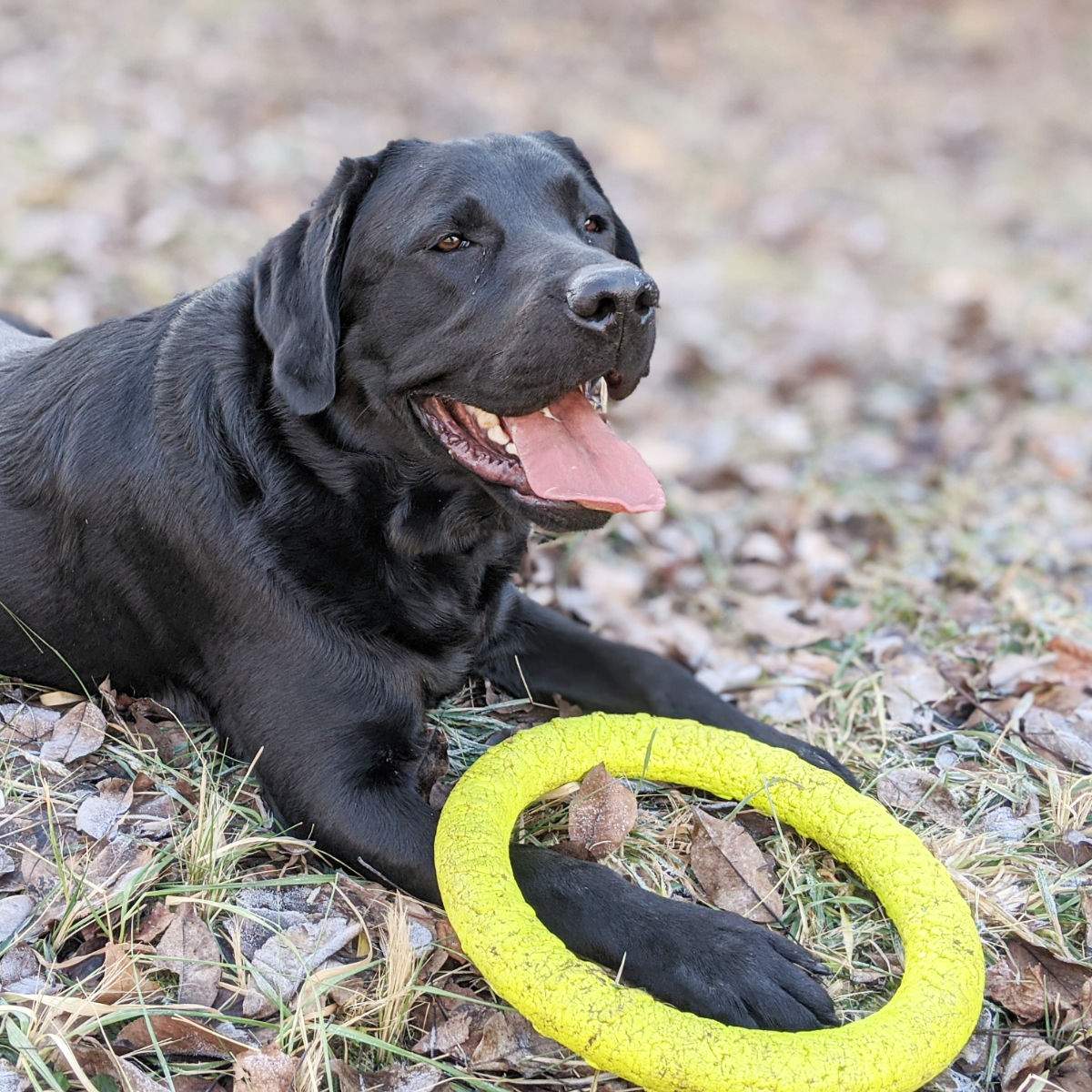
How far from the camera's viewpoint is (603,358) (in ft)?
8.67

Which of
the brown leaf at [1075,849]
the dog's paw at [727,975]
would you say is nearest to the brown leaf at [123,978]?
the dog's paw at [727,975]

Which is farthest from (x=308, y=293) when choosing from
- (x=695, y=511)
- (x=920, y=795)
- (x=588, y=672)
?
(x=695, y=511)

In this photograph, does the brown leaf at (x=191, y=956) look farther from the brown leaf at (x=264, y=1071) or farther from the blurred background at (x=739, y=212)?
the blurred background at (x=739, y=212)

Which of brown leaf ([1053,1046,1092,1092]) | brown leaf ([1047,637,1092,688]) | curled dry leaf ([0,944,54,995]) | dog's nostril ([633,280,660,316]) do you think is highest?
dog's nostril ([633,280,660,316])

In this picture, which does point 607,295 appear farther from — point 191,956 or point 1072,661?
point 1072,661

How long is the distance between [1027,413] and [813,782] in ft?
13.2

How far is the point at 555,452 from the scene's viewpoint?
9.08 feet

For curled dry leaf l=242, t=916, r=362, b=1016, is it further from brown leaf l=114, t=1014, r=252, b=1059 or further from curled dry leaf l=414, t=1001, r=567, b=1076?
curled dry leaf l=414, t=1001, r=567, b=1076

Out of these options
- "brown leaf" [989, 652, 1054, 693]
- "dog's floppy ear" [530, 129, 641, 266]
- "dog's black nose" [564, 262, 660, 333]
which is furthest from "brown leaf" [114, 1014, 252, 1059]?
"brown leaf" [989, 652, 1054, 693]

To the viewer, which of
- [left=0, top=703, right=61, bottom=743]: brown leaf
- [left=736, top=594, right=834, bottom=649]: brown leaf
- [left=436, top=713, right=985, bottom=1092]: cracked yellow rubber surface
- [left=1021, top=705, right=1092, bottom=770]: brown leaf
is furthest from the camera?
[left=736, top=594, right=834, bottom=649]: brown leaf

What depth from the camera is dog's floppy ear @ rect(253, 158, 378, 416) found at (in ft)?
9.04

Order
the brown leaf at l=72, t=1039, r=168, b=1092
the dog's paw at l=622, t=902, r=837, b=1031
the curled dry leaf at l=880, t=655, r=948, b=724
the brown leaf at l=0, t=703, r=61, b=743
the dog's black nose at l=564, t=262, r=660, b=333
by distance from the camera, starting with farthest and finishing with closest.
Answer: the curled dry leaf at l=880, t=655, r=948, b=724 < the brown leaf at l=0, t=703, r=61, b=743 < the dog's black nose at l=564, t=262, r=660, b=333 < the dog's paw at l=622, t=902, r=837, b=1031 < the brown leaf at l=72, t=1039, r=168, b=1092

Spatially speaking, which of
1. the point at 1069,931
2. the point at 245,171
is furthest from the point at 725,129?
the point at 1069,931

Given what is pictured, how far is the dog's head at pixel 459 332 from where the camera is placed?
2668mm
